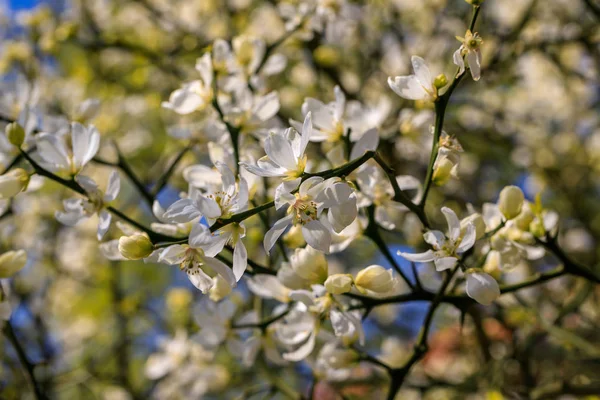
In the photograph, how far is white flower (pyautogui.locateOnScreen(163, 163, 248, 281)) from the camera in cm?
65

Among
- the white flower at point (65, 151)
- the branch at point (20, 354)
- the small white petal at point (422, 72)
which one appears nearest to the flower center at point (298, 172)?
the small white petal at point (422, 72)

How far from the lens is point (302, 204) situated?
2.22 feet

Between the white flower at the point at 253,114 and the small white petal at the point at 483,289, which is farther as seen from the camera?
the white flower at the point at 253,114

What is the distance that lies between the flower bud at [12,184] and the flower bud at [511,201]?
686 mm

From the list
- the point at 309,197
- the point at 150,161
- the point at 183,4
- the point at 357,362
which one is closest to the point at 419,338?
the point at 357,362

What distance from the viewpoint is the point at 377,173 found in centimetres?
86

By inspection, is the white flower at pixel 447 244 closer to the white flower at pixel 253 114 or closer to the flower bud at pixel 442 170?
the flower bud at pixel 442 170

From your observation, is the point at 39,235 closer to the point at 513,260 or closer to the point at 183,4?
the point at 183,4

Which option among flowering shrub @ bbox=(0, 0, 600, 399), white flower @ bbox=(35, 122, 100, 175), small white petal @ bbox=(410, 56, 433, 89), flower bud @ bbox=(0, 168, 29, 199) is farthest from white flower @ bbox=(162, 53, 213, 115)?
small white petal @ bbox=(410, 56, 433, 89)

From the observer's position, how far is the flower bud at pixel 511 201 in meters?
0.81

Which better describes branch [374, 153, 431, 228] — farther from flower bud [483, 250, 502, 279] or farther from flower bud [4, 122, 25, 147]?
flower bud [4, 122, 25, 147]

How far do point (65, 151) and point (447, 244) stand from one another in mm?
569

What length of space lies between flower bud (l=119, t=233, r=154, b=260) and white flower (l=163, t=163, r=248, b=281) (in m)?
0.05

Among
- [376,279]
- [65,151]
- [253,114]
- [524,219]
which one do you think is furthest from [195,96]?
[524,219]
